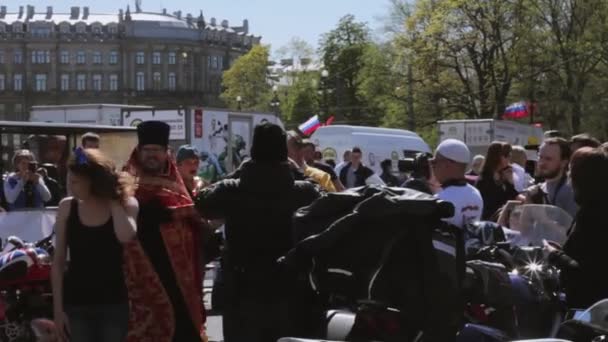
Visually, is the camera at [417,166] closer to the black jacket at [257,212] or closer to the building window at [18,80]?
the black jacket at [257,212]

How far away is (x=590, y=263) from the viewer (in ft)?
20.8

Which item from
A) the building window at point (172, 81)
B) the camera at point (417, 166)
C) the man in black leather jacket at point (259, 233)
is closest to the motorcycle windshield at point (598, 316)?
the man in black leather jacket at point (259, 233)

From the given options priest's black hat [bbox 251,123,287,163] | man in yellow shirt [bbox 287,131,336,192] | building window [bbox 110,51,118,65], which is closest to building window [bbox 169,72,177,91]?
building window [bbox 110,51,118,65]

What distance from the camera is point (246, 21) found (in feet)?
587

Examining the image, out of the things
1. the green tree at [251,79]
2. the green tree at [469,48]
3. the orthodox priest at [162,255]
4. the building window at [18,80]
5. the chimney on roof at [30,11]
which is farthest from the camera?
the chimney on roof at [30,11]

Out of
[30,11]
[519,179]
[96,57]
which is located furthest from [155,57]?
[519,179]

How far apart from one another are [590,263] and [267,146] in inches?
72.3

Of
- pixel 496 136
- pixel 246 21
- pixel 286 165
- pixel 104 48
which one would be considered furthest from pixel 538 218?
pixel 246 21

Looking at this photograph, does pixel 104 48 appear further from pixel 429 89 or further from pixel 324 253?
pixel 324 253

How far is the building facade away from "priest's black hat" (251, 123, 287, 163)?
144m

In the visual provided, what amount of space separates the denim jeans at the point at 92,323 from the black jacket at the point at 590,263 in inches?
97.7

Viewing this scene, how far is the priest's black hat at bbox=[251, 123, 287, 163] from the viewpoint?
6426mm

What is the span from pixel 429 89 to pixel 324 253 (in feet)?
182

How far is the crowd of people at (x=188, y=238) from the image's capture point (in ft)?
20.9
